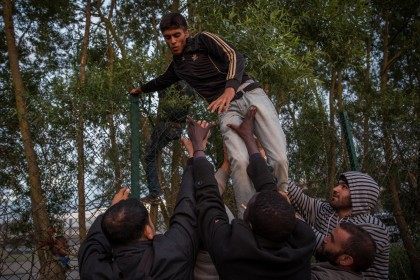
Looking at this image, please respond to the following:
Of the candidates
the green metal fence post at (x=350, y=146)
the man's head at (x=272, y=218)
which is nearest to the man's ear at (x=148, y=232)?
the man's head at (x=272, y=218)

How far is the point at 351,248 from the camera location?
239 cm

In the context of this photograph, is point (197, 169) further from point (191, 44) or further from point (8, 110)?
point (8, 110)

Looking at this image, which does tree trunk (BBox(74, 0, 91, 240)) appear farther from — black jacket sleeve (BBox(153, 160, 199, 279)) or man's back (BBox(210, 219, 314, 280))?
man's back (BBox(210, 219, 314, 280))

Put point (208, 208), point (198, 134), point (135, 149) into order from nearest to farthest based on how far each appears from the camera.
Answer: point (208, 208) < point (198, 134) < point (135, 149)

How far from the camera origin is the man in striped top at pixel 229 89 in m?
2.84

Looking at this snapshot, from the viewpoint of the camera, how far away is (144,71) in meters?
4.97

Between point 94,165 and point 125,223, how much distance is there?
7.42ft

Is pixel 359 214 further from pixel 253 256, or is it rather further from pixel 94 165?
pixel 94 165

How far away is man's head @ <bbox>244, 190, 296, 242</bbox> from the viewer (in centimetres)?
204

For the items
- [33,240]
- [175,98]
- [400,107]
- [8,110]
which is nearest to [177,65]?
[175,98]

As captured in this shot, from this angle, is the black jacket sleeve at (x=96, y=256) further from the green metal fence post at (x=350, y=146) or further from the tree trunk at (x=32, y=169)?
the green metal fence post at (x=350, y=146)

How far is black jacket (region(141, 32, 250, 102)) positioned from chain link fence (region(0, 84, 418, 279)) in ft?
1.84

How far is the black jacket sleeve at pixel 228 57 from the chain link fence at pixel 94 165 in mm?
821

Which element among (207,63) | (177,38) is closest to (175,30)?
(177,38)
